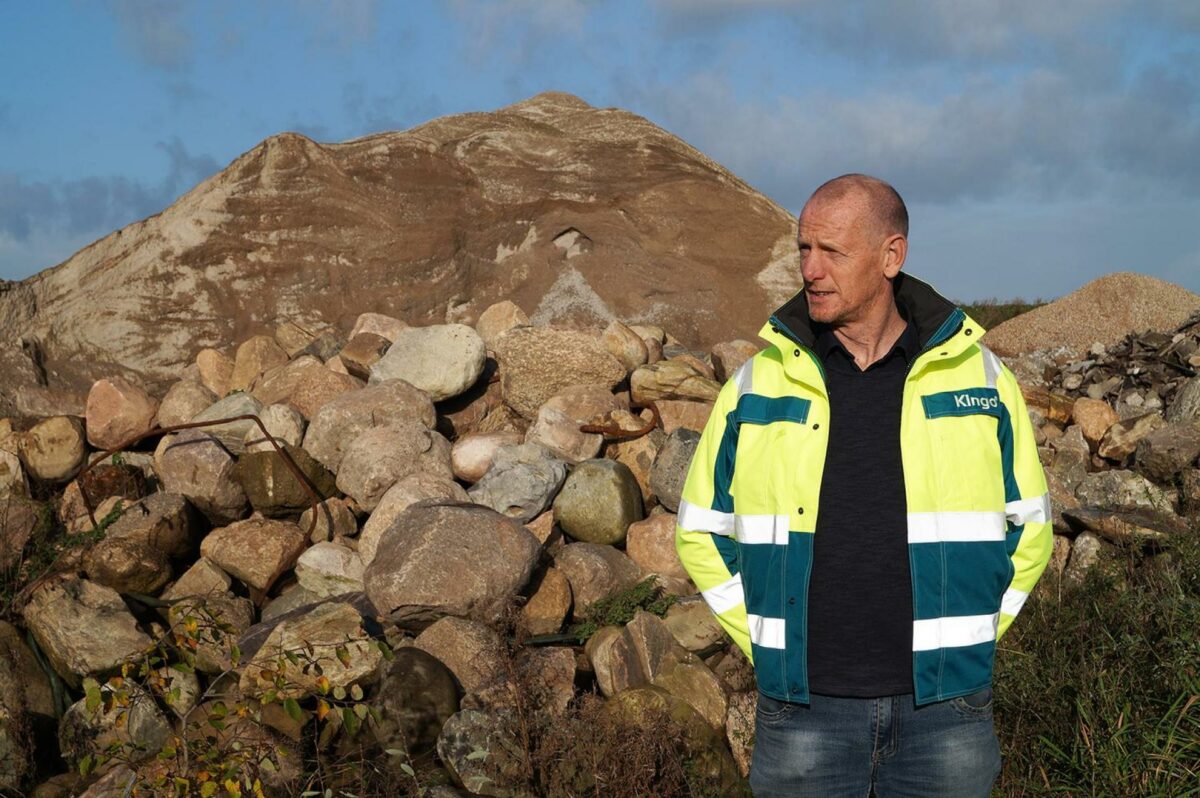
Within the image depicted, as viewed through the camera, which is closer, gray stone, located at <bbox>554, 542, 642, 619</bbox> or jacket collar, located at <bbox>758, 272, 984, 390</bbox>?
jacket collar, located at <bbox>758, 272, 984, 390</bbox>

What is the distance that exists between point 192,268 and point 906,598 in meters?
8.80

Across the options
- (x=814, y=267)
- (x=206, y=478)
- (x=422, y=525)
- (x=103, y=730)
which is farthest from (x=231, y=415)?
(x=814, y=267)

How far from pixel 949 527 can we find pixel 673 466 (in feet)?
13.7

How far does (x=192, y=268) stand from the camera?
10453mm

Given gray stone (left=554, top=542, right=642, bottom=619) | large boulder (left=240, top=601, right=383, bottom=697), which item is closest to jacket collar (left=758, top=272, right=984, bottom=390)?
large boulder (left=240, top=601, right=383, bottom=697)

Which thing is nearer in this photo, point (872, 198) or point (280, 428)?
point (872, 198)

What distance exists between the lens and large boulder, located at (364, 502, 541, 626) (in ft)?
20.4

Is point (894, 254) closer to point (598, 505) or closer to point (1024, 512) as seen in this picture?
point (1024, 512)

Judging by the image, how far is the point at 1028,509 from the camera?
3.13 metres

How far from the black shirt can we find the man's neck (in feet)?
0.41

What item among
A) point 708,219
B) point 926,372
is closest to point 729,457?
point 926,372

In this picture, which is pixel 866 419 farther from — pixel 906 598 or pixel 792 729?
pixel 792 729

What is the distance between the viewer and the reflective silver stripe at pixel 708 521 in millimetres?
3250

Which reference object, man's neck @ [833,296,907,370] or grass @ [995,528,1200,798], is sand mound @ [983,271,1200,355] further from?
man's neck @ [833,296,907,370]
